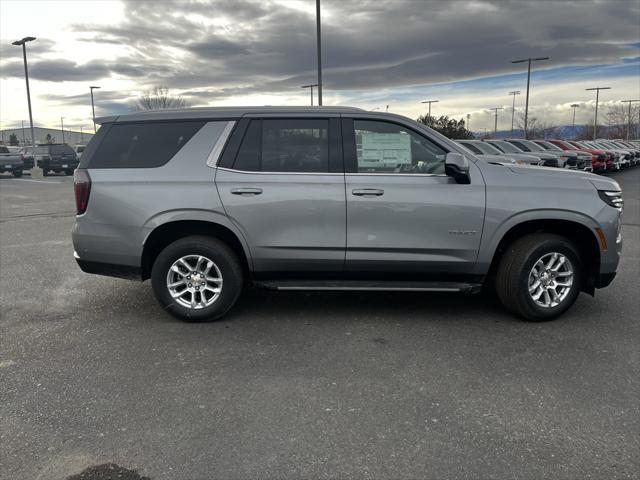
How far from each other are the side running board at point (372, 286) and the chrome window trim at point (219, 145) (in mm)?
1148

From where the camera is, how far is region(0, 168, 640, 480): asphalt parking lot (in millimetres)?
2838

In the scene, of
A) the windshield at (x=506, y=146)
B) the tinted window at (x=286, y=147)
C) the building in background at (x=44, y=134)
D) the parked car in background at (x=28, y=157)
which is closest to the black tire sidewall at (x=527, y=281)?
the tinted window at (x=286, y=147)

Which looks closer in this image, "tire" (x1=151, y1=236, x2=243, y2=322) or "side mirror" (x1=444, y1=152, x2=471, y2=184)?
"side mirror" (x1=444, y1=152, x2=471, y2=184)

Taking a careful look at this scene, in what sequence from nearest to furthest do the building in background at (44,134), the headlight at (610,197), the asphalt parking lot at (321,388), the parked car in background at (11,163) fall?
the asphalt parking lot at (321,388) → the headlight at (610,197) → the parked car in background at (11,163) → the building in background at (44,134)

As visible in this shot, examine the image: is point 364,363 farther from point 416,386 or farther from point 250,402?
point 250,402

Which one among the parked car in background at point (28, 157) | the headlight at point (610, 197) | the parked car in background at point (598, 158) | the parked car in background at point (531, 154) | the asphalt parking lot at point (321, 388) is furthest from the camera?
the parked car in background at point (28, 157)

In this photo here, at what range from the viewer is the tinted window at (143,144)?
4.88m

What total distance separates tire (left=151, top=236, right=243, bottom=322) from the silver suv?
0.5 inches

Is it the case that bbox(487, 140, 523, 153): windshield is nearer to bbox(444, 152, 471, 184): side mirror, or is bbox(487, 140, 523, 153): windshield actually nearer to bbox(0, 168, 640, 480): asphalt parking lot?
bbox(0, 168, 640, 480): asphalt parking lot

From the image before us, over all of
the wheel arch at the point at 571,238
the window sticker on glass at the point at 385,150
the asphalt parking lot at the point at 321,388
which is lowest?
the asphalt parking lot at the point at 321,388

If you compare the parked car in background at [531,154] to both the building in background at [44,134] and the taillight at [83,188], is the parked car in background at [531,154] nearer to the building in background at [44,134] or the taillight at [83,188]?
the taillight at [83,188]

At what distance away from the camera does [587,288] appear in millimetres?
5039

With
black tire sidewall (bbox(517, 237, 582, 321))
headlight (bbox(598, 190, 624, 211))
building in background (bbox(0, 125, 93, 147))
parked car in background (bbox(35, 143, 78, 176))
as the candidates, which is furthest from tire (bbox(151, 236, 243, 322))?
building in background (bbox(0, 125, 93, 147))

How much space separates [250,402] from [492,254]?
252cm
